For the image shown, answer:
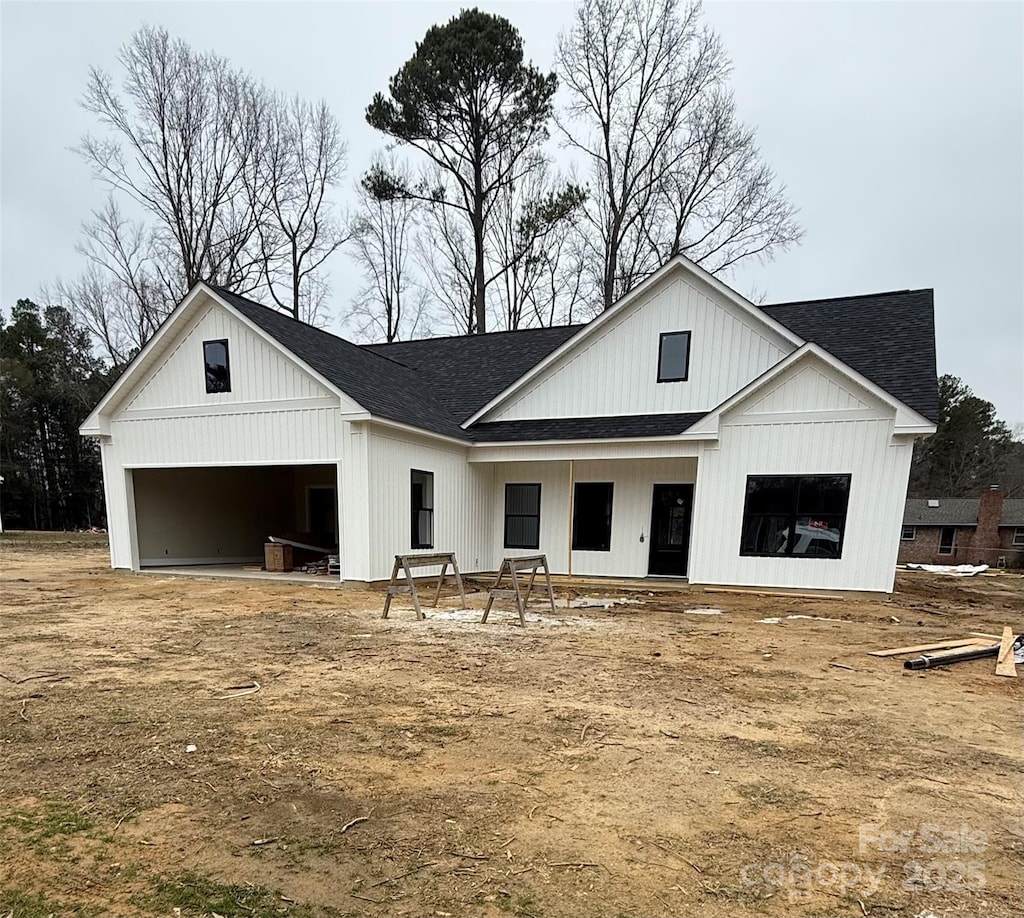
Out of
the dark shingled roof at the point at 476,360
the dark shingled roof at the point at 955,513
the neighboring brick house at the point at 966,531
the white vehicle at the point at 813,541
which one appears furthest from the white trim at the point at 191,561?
the dark shingled roof at the point at 955,513

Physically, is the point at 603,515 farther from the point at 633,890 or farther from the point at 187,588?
the point at 633,890

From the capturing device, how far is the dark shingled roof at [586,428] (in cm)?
1129

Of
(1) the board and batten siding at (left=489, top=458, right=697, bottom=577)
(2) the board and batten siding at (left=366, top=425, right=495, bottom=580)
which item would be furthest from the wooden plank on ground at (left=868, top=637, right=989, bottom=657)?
(2) the board and batten siding at (left=366, top=425, right=495, bottom=580)

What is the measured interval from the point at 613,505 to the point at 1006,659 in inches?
288

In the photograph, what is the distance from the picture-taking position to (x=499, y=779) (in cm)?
312

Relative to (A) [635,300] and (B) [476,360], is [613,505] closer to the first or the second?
(A) [635,300]

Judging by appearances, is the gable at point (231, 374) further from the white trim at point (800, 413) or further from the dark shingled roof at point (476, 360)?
the white trim at point (800, 413)

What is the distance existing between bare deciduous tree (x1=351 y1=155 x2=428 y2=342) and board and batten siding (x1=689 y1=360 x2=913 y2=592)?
67.2ft

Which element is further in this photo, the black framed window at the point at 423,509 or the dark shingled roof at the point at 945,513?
the dark shingled roof at the point at 945,513

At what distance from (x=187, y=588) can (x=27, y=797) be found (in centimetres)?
856

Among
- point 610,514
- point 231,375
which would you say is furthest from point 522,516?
point 231,375

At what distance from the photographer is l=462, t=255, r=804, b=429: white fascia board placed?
11.1 m

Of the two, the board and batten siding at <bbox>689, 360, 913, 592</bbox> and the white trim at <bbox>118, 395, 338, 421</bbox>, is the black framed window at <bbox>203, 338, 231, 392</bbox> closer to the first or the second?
the white trim at <bbox>118, 395, 338, 421</bbox>

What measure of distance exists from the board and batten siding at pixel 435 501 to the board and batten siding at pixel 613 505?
1019 millimetres
